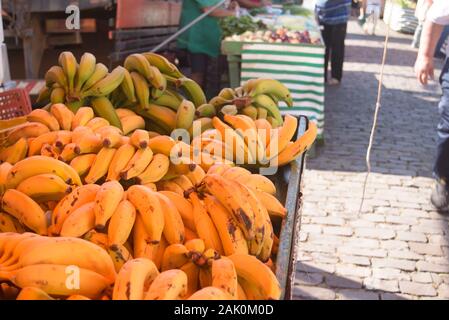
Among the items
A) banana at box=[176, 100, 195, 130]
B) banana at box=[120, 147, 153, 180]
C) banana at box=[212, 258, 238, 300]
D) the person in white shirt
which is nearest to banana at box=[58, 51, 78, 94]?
banana at box=[176, 100, 195, 130]

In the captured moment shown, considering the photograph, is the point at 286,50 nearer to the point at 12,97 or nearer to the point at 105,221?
the point at 12,97

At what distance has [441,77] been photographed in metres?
4.88

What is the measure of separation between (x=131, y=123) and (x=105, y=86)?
248 millimetres

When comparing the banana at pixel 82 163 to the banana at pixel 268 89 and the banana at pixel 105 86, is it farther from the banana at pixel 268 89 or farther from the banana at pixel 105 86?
the banana at pixel 268 89

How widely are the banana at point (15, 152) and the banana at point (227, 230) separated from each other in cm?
99

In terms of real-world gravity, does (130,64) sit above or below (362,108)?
above

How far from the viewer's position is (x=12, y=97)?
3.03m

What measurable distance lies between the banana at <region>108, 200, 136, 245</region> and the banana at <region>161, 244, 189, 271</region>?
158 millimetres

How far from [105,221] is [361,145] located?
17.9 feet

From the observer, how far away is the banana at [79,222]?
A: 5.82 ft

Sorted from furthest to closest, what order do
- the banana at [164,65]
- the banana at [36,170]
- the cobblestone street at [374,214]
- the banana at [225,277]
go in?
the cobblestone street at [374,214] → the banana at [164,65] → the banana at [36,170] → the banana at [225,277]

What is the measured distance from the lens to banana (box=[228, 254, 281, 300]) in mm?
1581

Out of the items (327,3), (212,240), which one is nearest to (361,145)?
(327,3)

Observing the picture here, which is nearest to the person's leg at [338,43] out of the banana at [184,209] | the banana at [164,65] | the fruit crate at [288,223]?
the fruit crate at [288,223]
